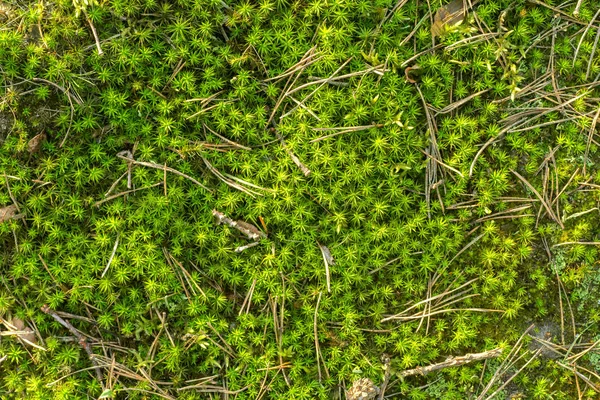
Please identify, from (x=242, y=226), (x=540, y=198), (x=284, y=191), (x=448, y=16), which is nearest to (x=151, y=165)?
(x=242, y=226)

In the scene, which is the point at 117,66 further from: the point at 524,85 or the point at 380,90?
the point at 524,85

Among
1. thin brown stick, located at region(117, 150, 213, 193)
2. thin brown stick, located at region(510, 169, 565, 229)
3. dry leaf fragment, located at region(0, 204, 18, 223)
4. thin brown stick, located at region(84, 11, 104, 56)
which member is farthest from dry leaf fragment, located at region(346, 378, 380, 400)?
thin brown stick, located at region(84, 11, 104, 56)

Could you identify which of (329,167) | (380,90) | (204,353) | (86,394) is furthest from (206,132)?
(86,394)

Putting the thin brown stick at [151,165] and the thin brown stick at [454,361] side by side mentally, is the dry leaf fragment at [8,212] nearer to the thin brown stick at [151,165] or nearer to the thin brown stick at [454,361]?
the thin brown stick at [151,165]

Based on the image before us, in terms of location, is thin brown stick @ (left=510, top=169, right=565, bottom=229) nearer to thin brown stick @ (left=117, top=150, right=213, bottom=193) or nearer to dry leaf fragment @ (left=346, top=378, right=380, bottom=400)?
dry leaf fragment @ (left=346, top=378, right=380, bottom=400)

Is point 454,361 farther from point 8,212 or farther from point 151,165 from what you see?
point 8,212

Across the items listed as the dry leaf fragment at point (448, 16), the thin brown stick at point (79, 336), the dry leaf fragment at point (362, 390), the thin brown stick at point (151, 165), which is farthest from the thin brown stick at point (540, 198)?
the thin brown stick at point (79, 336)
